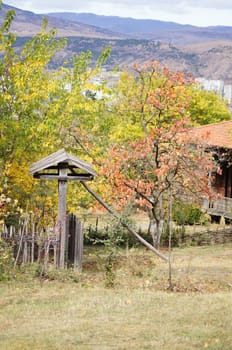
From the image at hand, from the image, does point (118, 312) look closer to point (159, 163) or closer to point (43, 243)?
point (43, 243)

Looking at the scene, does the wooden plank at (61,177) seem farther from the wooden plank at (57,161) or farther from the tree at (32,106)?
the tree at (32,106)

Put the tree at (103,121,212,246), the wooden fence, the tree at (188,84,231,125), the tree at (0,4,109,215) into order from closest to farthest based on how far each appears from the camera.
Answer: the wooden fence → the tree at (0,4,109,215) → the tree at (103,121,212,246) → the tree at (188,84,231,125)

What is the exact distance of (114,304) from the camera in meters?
14.1

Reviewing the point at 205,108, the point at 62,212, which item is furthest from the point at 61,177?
the point at 205,108

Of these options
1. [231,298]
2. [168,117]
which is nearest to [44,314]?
[231,298]

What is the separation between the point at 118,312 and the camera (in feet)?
43.9

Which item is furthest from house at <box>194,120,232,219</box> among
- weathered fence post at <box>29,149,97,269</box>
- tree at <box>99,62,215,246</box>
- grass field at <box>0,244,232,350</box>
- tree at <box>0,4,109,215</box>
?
grass field at <box>0,244,232,350</box>

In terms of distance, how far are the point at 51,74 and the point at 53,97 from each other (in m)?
1.44

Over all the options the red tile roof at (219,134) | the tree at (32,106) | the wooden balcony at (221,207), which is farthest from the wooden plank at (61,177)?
the wooden balcony at (221,207)

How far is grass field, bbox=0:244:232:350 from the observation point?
1129 centimetres

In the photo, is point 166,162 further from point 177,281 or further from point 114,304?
point 114,304

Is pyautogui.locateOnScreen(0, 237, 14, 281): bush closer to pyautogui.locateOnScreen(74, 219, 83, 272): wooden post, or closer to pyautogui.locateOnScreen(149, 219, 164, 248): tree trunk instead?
pyautogui.locateOnScreen(74, 219, 83, 272): wooden post

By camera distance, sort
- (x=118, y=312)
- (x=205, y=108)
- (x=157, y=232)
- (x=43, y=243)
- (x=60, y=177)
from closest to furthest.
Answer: (x=118, y=312) → (x=43, y=243) → (x=60, y=177) → (x=157, y=232) → (x=205, y=108)

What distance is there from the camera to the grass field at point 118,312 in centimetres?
1129
